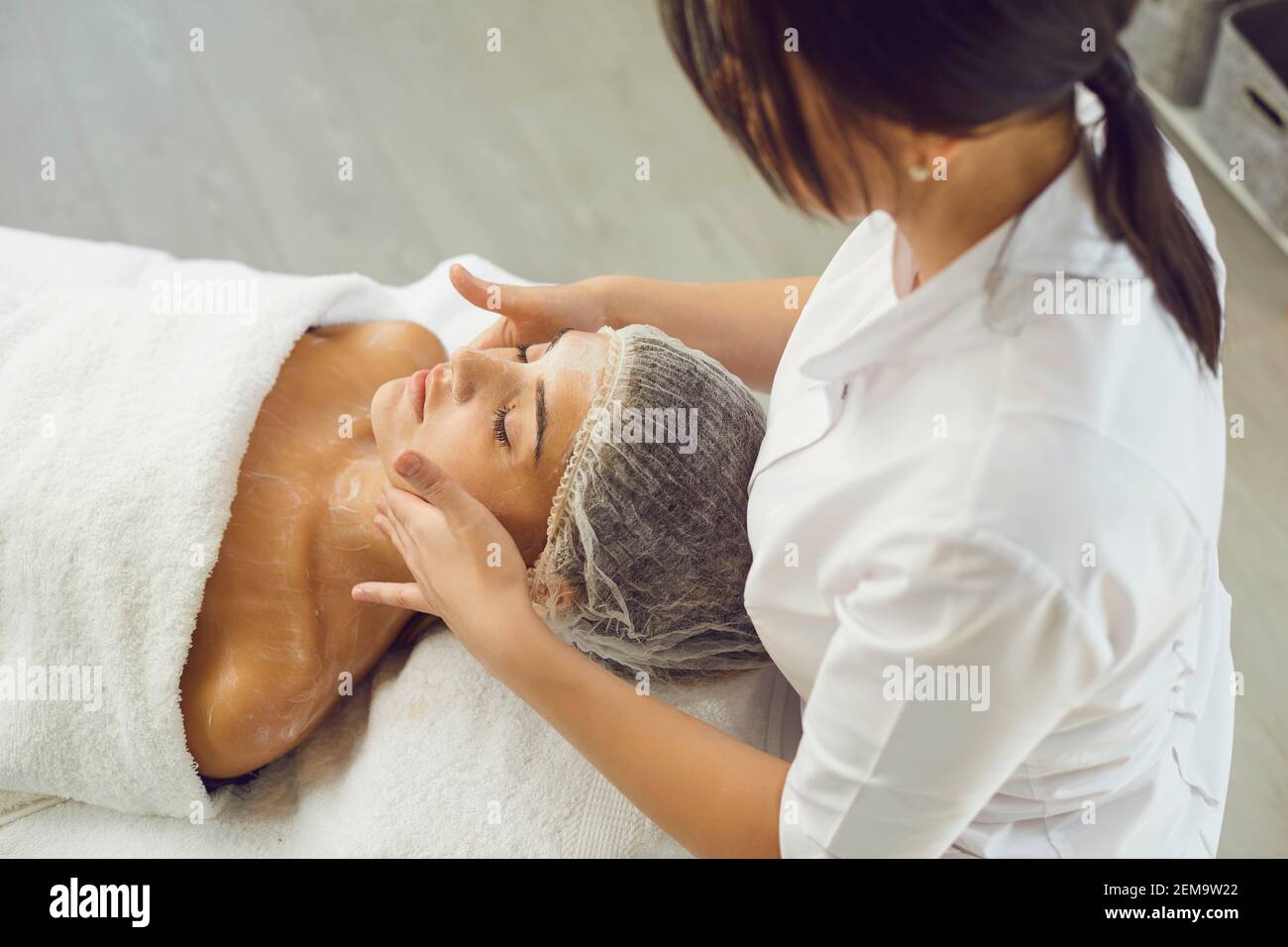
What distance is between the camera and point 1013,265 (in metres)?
0.83

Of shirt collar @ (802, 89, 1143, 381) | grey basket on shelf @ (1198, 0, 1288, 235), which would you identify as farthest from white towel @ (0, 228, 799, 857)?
grey basket on shelf @ (1198, 0, 1288, 235)

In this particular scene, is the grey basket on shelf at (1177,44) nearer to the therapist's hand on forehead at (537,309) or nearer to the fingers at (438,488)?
the therapist's hand on forehead at (537,309)

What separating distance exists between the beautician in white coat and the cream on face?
0.34m

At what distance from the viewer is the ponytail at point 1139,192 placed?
83 centimetres

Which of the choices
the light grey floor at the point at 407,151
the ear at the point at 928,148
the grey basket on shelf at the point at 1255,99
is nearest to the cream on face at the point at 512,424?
the ear at the point at 928,148

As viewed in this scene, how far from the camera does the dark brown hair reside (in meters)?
0.69

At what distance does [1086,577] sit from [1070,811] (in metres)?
0.49

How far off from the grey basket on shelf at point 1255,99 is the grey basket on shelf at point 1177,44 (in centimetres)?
11

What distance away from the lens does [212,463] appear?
1.36 metres

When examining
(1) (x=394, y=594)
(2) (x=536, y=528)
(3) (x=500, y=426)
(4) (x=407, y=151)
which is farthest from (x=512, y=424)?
(4) (x=407, y=151)

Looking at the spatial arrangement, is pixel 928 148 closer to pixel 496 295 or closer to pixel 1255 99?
pixel 496 295

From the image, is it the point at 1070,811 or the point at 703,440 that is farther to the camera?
the point at 703,440
